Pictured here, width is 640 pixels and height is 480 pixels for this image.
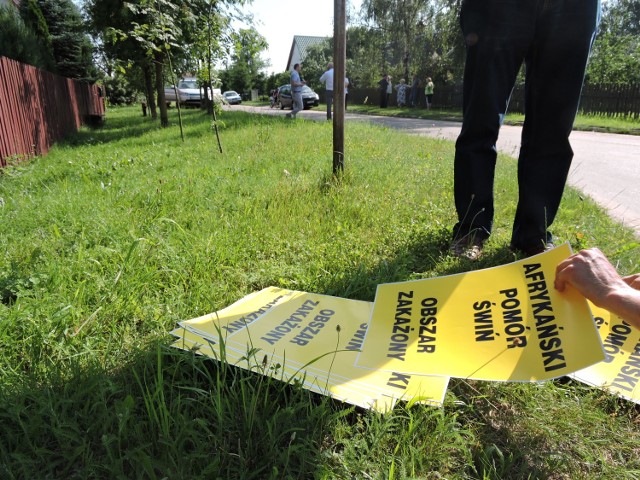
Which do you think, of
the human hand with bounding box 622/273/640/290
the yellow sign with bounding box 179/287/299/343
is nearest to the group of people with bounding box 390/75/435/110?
the yellow sign with bounding box 179/287/299/343

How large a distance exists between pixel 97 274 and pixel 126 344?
0.61m

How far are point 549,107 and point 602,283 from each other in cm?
131

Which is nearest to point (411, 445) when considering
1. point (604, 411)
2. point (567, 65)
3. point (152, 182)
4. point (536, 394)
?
point (536, 394)

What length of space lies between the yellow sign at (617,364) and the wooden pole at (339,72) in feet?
8.79

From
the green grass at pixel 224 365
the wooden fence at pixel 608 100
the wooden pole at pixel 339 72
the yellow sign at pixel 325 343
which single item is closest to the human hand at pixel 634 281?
the green grass at pixel 224 365

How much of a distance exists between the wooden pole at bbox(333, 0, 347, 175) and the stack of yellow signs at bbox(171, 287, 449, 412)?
226cm

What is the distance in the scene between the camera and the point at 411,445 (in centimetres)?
110

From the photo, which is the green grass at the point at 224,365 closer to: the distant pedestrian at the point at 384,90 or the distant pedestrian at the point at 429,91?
the distant pedestrian at the point at 429,91

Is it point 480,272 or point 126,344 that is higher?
point 480,272

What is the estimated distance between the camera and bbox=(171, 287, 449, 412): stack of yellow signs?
125 centimetres

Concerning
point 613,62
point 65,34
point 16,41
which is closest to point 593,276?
point 16,41

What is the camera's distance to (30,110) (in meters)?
7.56

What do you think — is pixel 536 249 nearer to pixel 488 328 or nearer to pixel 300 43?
pixel 488 328

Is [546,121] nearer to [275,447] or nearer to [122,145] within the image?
[275,447]
